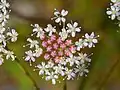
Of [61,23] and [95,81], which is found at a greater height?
[61,23]

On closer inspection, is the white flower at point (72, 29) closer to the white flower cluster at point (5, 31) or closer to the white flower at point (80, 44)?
the white flower at point (80, 44)

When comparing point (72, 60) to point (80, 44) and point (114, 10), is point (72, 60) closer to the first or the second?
point (80, 44)

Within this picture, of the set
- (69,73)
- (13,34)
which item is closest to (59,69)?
(69,73)

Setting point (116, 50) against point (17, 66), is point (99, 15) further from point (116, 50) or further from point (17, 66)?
point (17, 66)

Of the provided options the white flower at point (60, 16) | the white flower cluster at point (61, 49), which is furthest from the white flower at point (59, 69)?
the white flower at point (60, 16)

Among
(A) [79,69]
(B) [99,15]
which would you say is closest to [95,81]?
(A) [79,69]
